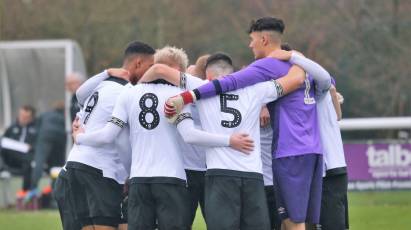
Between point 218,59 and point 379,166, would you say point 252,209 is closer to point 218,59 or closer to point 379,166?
point 218,59

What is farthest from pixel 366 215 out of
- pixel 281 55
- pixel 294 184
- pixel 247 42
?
pixel 247 42

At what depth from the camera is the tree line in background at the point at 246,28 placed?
29734 millimetres

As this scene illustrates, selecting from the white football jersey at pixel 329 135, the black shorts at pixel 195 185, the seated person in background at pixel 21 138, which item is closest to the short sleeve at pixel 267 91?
the white football jersey at pixel 329 135

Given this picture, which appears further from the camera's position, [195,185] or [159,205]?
[195,185]

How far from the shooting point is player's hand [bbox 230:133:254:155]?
8930 millimetres

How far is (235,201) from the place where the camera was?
900 cm

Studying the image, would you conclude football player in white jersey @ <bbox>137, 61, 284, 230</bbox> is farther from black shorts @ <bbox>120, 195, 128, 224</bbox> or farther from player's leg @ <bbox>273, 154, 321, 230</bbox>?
black shorts @ <bbox>120, 195, 128, 224</bbox>

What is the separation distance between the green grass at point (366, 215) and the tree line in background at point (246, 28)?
376 inches

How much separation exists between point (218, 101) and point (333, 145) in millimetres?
1516

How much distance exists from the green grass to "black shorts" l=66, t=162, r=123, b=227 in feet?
15.0

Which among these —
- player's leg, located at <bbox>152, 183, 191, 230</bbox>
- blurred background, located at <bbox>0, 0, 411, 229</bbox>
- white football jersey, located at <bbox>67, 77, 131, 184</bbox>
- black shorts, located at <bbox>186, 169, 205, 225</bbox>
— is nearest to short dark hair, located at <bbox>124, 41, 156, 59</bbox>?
white football jersey, located at <bbox>67, 77, 131, 184</bbox>

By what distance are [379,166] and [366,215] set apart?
4191mm

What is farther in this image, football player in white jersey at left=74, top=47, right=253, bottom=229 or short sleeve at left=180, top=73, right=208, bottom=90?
short sleeve at left=180, top=73, right=208, bottom=90

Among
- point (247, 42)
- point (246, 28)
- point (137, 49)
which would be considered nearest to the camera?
point (137, 49)
